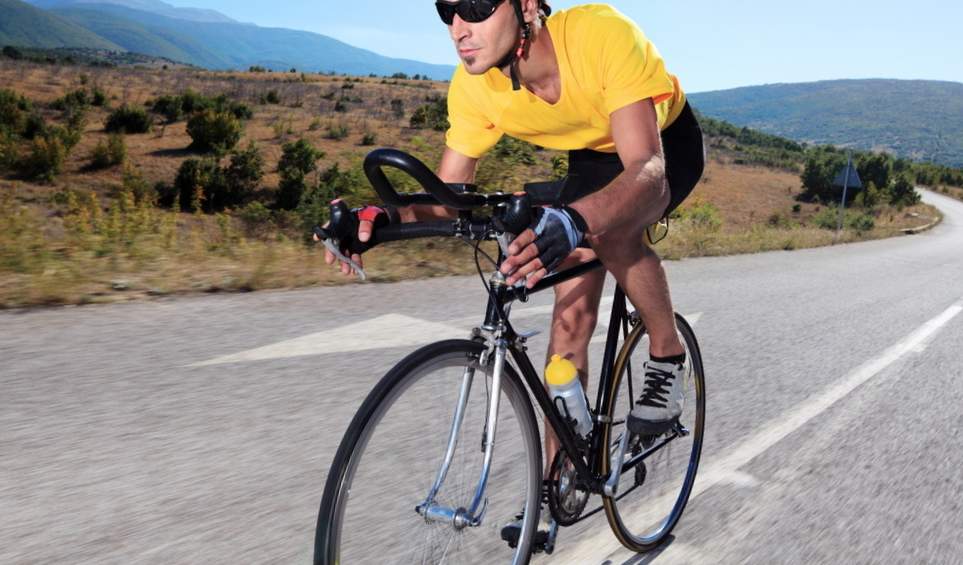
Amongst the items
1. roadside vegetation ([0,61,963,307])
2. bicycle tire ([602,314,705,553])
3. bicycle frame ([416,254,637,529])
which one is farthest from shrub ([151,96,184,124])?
bicycle frame ([416,254,637,529])

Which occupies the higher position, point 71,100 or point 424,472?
point 71,100

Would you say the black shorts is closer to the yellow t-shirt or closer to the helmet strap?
the yellow t-shirt

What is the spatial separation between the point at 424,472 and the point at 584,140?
1.13 metres

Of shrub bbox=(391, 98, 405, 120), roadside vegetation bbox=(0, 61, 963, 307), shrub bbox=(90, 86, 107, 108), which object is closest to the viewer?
roadside vegetation bbox=(0, 61, 963, 307)

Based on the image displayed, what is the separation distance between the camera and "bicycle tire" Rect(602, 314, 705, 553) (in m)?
2.61

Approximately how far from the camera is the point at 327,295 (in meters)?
6.37

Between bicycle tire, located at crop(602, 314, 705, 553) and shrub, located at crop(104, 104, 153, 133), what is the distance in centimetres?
5065

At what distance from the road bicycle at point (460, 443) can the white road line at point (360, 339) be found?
2.52m

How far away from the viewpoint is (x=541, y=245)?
158 centimetres

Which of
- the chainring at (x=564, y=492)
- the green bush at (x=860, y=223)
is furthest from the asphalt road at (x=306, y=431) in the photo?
the green bush at (x=860, y=223)

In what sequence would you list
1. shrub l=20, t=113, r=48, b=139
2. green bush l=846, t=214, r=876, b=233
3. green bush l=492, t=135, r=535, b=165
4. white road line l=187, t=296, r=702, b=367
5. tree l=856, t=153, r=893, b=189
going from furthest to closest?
1. tree l=856, t=153, r=893, b=189
2. shrub l=20, t=113, r=48, b=139
3. green bush l=846, t=214, r=876, b=233
4. green bush l=492, t=135, r=535, b=165
5. white road line l=187, t=296, r=702, b=367

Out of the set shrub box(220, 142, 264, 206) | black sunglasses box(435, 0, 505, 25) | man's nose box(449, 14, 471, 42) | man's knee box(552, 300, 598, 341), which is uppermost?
black sunglasses box(435, 0, 505, 25)

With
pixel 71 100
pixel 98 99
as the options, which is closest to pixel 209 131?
pixel 71 100

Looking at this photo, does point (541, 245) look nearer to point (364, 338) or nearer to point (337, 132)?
point (364, 338)
